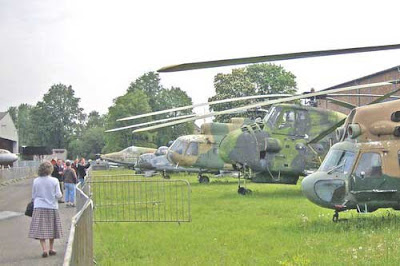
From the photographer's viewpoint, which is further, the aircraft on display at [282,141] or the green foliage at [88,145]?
the green foliage at [88,145]

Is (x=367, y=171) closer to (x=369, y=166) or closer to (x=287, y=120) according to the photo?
(x=369, y=166)

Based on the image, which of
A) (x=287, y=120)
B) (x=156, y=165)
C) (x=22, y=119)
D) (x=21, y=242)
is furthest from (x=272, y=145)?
(x=22, y=119)

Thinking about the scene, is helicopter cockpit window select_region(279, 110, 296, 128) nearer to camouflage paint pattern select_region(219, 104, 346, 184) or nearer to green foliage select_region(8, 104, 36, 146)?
camouflage paint pattern select_region(219, 104, 346, 184)

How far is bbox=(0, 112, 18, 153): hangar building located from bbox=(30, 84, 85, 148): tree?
3766cm

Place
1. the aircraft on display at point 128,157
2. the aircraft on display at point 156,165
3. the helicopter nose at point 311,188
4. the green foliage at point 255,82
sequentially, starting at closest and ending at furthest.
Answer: the helicopter nose at point 311,188, the aircraft on display at point 156,165, the aircraft on display at point 128,157, the green foliage at point 255,82

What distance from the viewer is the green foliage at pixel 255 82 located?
63.7 meters

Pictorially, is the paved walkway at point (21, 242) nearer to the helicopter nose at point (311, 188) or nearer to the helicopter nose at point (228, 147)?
the helicopter nose at point (311, 188)

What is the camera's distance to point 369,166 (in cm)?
1159

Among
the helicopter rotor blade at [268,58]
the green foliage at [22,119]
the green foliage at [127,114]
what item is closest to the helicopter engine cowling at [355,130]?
the helicopter rotor blade at [268,58]

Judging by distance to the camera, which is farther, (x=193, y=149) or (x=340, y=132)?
(x=193, y=149)

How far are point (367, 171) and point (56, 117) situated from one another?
113m

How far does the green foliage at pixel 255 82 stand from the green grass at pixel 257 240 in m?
49.0

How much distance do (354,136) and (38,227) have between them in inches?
256

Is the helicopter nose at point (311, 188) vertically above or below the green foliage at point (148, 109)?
below
